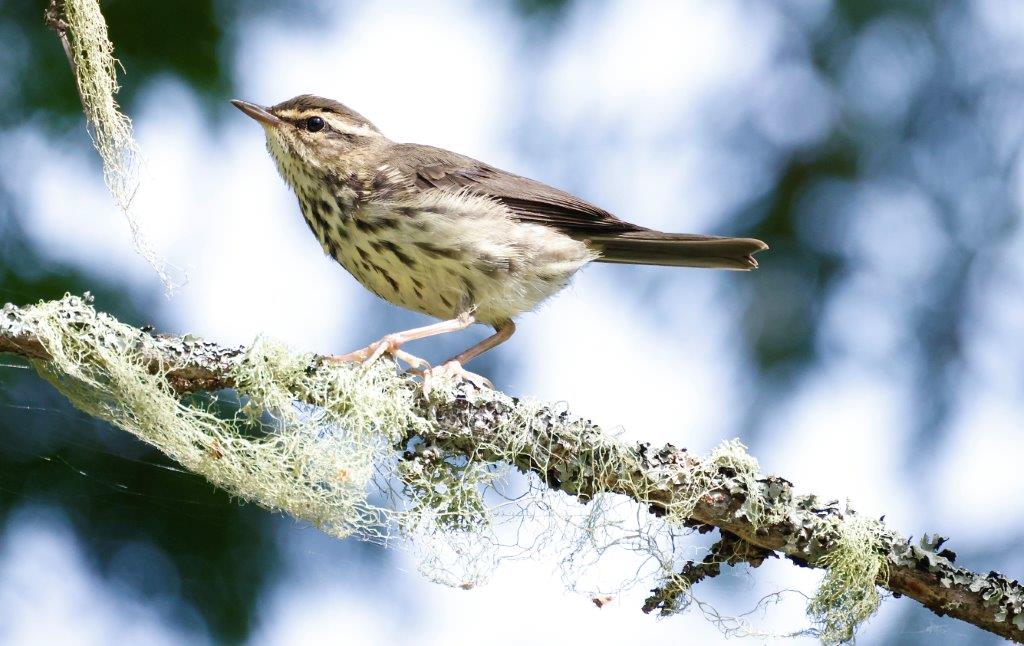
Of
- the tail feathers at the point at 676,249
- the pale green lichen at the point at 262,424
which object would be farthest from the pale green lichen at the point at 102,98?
the tail feathers at the point at 676,249

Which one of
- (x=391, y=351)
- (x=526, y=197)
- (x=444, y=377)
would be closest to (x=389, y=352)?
(x=391, y=351)

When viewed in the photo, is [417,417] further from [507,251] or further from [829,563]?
[507,251]

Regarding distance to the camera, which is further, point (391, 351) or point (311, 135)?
point (311, 135)

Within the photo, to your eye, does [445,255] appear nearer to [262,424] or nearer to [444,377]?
[444,377]

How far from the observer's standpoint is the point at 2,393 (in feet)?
12.8

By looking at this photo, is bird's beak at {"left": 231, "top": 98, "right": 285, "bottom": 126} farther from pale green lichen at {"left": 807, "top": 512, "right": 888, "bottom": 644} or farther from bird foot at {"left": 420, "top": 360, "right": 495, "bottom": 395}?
pale green lichen at {"left": 807, "top": 512, "right": 888, "bottom": 644}

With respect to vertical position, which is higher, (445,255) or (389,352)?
(445,255)

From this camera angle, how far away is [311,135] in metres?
4.80

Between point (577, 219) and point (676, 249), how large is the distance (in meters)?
0.47

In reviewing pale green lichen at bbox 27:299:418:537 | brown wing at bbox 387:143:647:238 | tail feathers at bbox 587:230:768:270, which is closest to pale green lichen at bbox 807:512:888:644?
pale green lichen at bbox 27:299:418:537

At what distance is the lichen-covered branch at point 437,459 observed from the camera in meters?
2.92

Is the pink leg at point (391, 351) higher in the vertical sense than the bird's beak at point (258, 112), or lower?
lower

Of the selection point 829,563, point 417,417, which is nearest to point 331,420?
point 417,417

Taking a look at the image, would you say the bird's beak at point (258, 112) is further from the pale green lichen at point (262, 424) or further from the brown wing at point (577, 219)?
the pale green lichen at point (262, 424)
